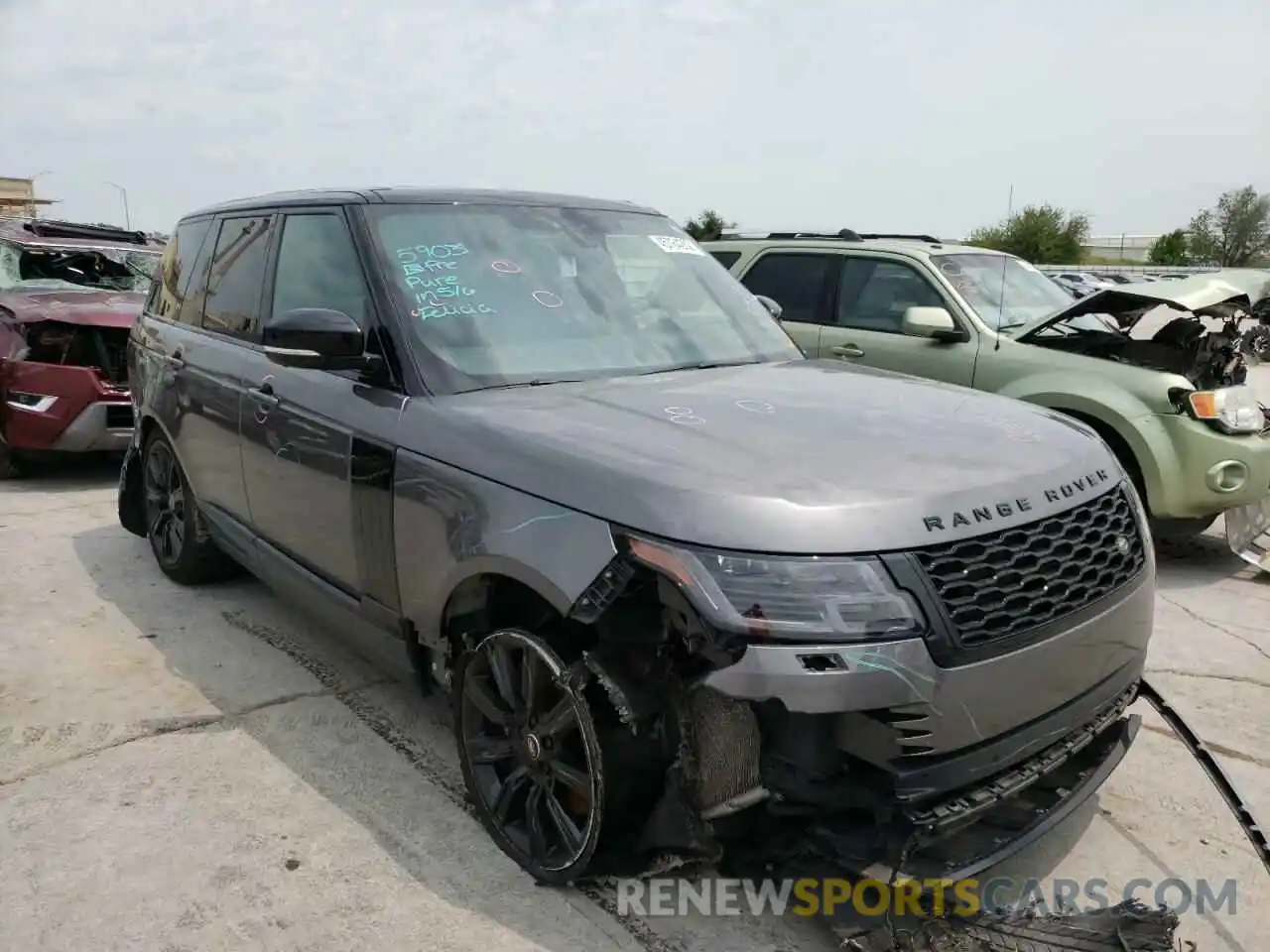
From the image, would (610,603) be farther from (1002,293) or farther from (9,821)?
(1002,293)

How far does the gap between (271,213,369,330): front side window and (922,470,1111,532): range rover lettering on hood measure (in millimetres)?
1955

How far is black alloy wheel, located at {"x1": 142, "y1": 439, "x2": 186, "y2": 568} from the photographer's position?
507cm

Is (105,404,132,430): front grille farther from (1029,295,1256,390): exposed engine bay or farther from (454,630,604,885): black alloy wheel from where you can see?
(1029,295,1256,390): exposed engine bay

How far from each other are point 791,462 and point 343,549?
1695 millimetres

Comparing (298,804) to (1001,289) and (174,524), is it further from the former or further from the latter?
(1001,289)

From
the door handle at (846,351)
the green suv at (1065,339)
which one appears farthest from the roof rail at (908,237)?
the door handle at (846,351)

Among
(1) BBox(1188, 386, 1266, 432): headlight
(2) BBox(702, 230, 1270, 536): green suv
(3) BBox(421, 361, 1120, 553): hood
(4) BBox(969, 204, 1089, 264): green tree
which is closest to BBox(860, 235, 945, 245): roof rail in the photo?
(2) BBox(702, 230, 1270, 536): green suv

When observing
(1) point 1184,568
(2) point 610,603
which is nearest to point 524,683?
(2) point 610,603

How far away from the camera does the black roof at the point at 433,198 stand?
11.8 feet

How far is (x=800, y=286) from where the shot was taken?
24.0ft

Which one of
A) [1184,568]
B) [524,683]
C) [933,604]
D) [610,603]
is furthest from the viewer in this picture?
[1184,568]

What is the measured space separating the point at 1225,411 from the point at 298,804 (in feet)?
16.6

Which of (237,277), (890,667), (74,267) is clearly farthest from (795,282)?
(74,267)

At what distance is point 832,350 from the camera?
22.8ft
